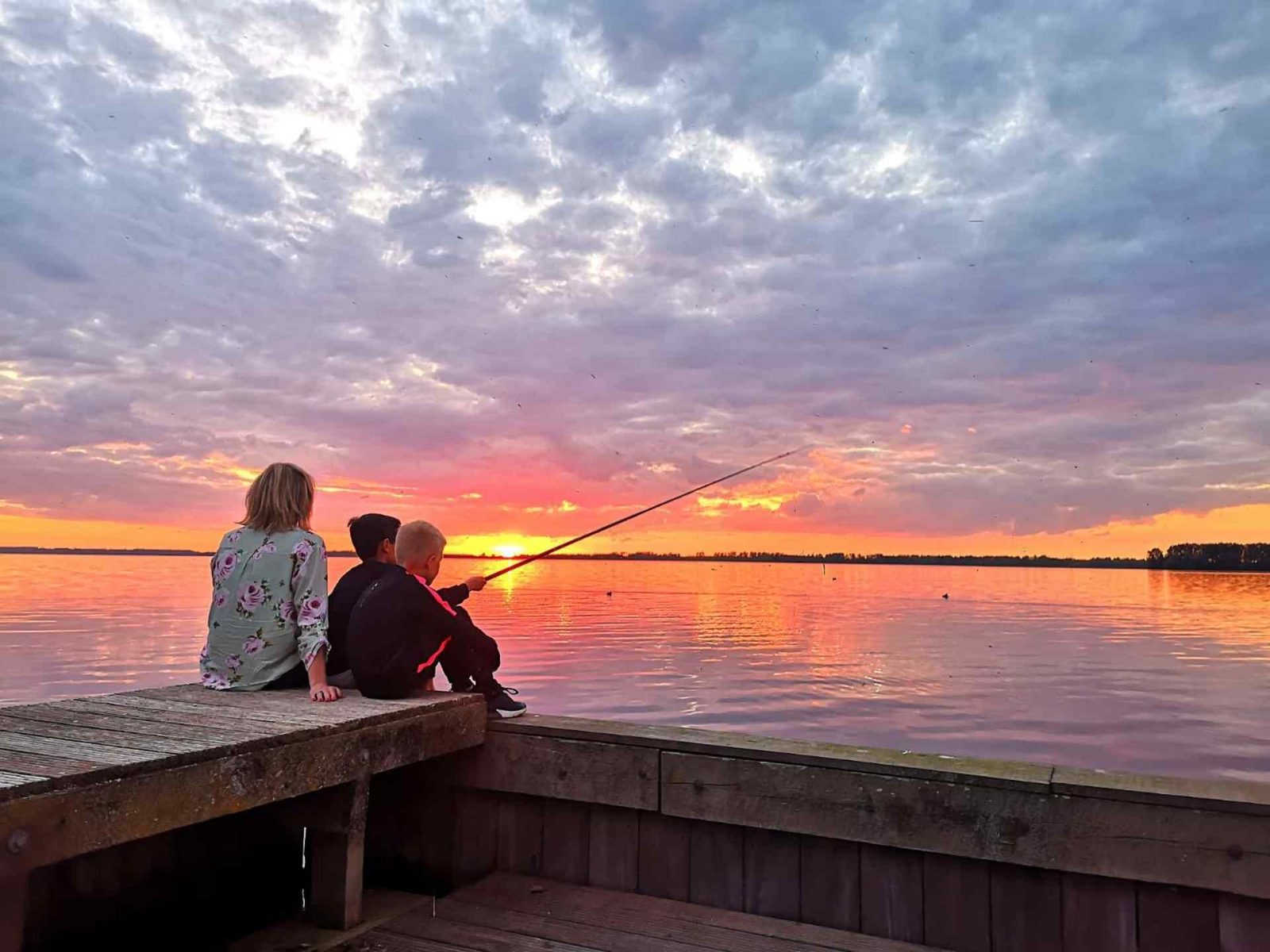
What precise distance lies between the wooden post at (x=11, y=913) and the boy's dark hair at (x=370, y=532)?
247 cm

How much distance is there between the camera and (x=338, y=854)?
10.6 ft

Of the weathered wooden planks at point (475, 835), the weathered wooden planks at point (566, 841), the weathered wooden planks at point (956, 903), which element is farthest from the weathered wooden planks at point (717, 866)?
the weathered wooden planks at point (475, 835)

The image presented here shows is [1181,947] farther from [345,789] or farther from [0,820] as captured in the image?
[0,820]

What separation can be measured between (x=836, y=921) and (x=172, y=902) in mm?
2545

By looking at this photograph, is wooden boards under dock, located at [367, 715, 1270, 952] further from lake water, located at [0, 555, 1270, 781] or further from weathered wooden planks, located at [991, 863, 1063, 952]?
lake water, located at [0, 555, 1270, 781]

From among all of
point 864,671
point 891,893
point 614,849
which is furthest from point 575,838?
point 864,671

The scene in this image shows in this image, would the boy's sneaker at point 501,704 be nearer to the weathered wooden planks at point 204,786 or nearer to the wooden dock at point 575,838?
the wooden dock at point 575,838

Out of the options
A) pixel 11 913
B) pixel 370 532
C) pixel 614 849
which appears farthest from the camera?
pixel 370 532

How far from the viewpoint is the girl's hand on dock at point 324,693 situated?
3.65 m

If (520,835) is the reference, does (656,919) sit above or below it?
below

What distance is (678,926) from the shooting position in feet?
10.3

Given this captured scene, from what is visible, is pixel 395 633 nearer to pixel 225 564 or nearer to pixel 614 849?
pixel 225 564

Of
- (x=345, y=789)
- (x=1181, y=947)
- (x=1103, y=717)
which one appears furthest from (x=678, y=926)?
(x=1103, y=717)

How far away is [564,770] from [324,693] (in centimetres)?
105
